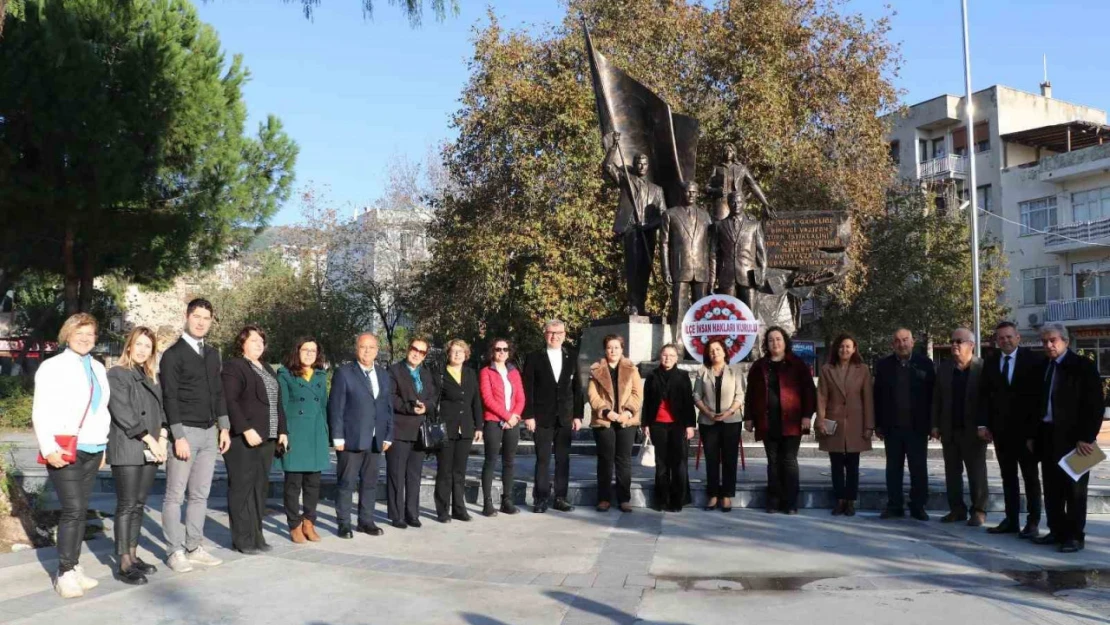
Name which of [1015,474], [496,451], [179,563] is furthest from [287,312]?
[1015,474]

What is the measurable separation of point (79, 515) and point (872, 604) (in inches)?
179

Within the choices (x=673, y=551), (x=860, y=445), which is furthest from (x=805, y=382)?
(x=673, y=551)

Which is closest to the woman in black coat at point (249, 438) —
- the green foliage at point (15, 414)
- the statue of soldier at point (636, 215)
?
the statue of soldier at point (636, 215)

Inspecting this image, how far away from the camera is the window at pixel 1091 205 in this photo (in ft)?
129

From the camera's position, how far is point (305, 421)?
25.1 ft

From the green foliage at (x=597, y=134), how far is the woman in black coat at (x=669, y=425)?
1558 cm

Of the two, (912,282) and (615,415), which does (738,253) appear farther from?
(912,282)

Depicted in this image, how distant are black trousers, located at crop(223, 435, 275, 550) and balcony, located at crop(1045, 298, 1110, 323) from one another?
38.2 meters

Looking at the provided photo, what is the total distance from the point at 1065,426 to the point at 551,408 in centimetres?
417

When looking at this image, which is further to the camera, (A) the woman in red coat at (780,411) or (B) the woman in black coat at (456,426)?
(A) the woman in red coat at (780,411)

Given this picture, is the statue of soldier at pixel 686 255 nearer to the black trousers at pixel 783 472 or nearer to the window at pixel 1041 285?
the black trousers at pixel 783 472

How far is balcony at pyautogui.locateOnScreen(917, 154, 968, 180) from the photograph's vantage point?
149ft

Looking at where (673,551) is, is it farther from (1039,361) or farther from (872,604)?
(1039,361)

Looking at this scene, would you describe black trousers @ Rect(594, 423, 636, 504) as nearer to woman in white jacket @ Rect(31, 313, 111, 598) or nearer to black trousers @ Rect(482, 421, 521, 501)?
black trousers @ Rect(482, 421, 521, 501)
